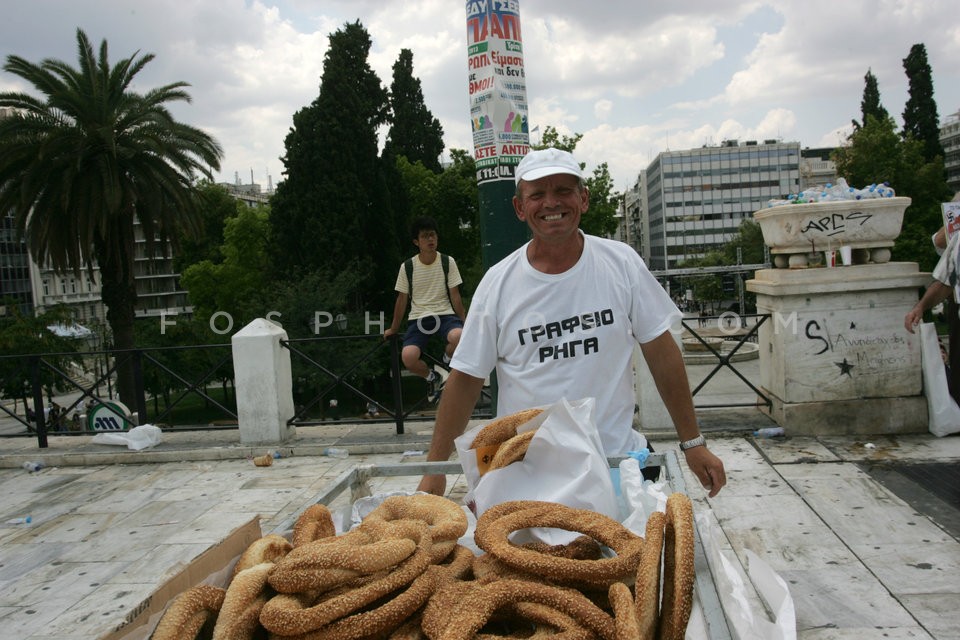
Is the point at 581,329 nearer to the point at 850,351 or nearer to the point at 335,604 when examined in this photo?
the point at 335,604

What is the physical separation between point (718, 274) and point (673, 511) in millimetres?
96580

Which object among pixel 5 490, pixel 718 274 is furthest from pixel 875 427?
pixel 718 274

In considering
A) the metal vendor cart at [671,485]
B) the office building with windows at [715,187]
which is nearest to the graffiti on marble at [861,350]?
the metal vendor cart at [671,485]

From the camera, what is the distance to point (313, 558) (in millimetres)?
1663

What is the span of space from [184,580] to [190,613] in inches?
8.7

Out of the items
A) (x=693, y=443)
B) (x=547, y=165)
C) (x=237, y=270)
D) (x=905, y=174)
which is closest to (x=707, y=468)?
(x=693, y=443)

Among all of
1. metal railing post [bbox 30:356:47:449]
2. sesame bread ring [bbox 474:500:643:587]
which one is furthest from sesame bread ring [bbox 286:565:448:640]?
metal railing post [bbox 30:356:47:449]

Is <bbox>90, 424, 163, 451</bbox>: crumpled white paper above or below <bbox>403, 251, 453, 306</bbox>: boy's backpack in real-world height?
below

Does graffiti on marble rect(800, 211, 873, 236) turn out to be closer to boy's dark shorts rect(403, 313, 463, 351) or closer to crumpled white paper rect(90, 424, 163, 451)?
boy's dark shorts rect(403, 313, 463, 351)

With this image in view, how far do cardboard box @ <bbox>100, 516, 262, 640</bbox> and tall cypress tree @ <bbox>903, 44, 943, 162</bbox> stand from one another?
50.5m

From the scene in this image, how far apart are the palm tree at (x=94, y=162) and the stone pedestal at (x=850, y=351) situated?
704 inches

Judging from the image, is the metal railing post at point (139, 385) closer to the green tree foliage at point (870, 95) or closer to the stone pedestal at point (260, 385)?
the stone pedestal at point (260, 385)

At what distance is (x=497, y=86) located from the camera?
5035 mm

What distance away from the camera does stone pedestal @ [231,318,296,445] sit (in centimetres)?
802
